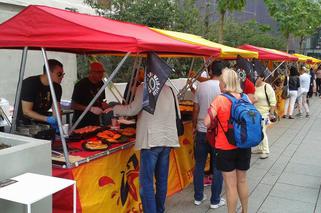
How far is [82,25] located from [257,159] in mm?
5234

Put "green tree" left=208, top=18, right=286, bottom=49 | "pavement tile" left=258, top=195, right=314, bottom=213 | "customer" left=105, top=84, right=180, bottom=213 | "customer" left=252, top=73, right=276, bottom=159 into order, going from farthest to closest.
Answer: "green tree" left=208, top=18, right=286, bottom=49 < "customer" left=252, top=73, right=276, bottom=159 < "pavement tile" left=258, top=195, right=314, bottom=213 < "customer" left=105, top=84, right=180, bottom=213

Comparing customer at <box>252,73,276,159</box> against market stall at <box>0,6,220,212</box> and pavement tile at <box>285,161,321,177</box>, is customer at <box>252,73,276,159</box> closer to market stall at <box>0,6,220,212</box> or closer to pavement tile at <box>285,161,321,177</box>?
pavement tile at <box>285,161,321,177</box>

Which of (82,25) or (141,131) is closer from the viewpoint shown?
(82,25)

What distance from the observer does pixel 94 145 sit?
4.09m

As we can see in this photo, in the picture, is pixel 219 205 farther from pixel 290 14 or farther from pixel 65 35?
pixel 290 14

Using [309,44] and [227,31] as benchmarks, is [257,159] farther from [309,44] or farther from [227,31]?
[309,44]

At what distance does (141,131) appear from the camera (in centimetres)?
398

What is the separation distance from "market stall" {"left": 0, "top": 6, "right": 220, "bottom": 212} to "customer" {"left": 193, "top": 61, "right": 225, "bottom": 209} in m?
0.53

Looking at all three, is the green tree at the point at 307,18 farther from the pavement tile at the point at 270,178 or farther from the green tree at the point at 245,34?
the pavement tile at the point at 270,178

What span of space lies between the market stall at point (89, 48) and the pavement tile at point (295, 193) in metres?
2.42

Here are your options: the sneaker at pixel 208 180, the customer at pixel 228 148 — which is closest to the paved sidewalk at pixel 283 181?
the sneaker at pixel 208 180

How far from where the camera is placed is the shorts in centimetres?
399

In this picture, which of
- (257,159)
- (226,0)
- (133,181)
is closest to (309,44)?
(226,0)

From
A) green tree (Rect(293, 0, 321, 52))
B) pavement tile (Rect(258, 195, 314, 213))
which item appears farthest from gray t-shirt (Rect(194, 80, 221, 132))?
green tree (Rect(293, 0, 321, 52))
